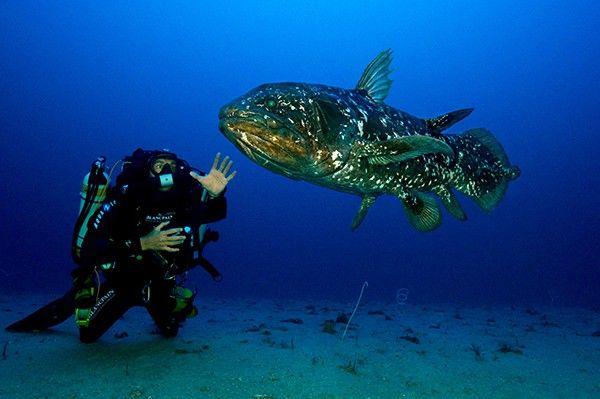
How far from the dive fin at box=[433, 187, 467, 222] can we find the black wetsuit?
3077 millimetres

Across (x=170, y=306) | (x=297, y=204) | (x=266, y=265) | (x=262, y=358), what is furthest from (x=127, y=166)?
(x=297, y=204)

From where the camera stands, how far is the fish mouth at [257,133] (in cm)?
312

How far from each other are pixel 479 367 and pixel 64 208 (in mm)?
112745

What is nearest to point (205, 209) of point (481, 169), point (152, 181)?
point (152, 181)

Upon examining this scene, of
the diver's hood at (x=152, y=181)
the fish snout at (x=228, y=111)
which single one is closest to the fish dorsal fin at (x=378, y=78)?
the fish snout at (x=228, y=111)

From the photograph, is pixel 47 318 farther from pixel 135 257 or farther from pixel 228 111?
pixel 228 111

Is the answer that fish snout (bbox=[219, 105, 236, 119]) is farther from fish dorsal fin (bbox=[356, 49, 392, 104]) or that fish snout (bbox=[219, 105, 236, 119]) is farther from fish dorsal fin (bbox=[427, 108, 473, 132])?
fish dorsal fin (bbox=[427, 108, 473, 132])

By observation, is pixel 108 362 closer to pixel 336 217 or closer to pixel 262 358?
pixel 262 358

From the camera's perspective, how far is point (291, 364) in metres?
4.61

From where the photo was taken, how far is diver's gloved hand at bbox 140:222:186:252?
472cm

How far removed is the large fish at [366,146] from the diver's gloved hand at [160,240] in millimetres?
1825

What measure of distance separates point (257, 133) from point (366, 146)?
4.12 feet

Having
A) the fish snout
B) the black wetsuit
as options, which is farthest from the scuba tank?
the fish snout

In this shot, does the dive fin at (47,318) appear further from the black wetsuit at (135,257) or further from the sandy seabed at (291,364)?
the black wetsuit at (135,257)
